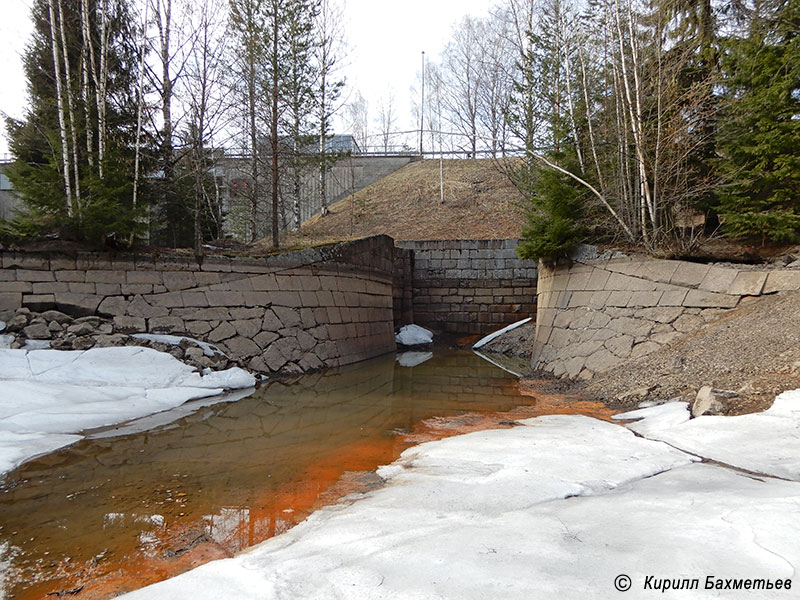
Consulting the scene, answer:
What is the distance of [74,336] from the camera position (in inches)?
297

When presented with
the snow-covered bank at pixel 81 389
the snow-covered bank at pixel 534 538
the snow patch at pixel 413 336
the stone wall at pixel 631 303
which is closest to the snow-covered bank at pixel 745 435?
the snow-covered bank at pixel 534 538

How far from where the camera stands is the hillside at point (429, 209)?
21.1 meters

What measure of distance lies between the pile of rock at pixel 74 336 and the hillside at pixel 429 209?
1014cm

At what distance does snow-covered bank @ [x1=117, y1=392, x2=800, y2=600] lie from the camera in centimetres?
A: 189

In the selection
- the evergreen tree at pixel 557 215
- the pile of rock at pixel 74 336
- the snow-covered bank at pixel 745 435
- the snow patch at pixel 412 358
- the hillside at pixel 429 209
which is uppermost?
the hillside at pixel 429 209

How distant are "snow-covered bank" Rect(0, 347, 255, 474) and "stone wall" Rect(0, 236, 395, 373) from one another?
874 millimetres

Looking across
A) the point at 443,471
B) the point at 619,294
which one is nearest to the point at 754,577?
the point at 443,471

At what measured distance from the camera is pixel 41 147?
10.9 meters

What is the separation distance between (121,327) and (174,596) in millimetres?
7000

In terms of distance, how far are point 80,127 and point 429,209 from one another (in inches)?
648

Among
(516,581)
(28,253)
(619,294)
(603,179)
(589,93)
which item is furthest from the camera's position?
(589,93)

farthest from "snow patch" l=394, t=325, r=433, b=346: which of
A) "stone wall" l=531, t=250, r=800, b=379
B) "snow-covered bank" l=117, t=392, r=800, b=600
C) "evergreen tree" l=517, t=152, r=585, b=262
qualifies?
"snow-covered bank" l=117, t=392, r=800, b=600

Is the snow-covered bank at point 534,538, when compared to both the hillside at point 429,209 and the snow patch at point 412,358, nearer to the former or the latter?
the snow patch at point 412,358

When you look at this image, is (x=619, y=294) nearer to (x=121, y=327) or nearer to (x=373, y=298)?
(x=373, y=298)
